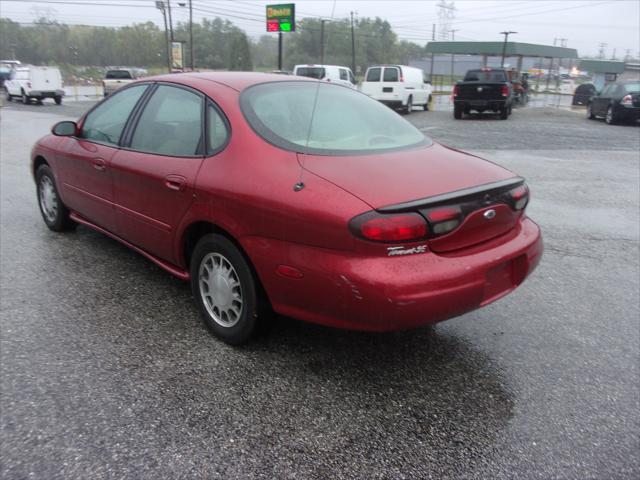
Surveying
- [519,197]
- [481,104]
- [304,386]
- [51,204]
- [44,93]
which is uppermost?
[519,197]

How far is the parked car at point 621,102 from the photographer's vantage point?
715 inches

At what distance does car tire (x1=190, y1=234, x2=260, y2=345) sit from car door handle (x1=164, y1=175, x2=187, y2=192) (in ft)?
1.12

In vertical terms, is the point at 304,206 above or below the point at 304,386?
above

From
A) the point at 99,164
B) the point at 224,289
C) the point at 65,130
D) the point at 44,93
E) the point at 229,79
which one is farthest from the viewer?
the point at 44,93

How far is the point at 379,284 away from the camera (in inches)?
95.7

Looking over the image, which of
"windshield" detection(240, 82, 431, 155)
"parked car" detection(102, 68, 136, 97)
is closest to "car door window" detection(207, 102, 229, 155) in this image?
"windshield" detection(240, 82, 431, 155)

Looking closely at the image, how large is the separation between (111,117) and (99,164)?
1.40 feet

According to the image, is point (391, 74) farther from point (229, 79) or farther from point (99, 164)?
point (229, 79)

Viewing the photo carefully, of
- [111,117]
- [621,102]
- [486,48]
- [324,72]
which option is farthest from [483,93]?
[486,48]

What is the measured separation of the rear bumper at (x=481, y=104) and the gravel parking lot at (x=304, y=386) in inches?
655

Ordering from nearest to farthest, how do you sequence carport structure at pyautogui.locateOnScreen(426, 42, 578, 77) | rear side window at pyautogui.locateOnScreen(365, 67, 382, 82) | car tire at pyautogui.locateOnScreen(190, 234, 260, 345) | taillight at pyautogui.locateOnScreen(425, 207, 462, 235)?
1. taillight at pyautogui.locateOnScreen(425, 207, 462, 235)
2. car tire at pyautogui.locateOnScreen(190, 234, 260, 345)
3. rear side window at pyautogui.locateOnScreen(365, 67, 382, 82)
4. carport structure at pyautogui.locateOnScreen(426, 42, 578, 77)

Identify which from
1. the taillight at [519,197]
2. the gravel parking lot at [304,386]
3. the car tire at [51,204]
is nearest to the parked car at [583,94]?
the gravel parking lot at [304,386]

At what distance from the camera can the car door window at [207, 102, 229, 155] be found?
3.10 m

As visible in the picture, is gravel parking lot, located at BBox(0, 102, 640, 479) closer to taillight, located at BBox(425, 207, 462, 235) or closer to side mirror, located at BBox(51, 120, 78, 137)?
taillight, located at BBox(425, 207, 462, 235)
